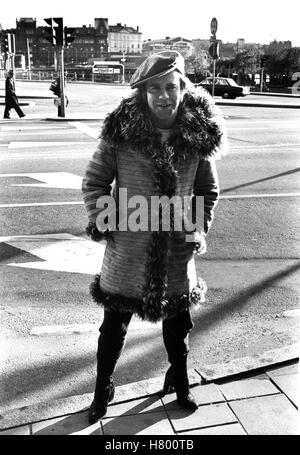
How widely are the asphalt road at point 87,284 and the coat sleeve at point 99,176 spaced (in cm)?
116

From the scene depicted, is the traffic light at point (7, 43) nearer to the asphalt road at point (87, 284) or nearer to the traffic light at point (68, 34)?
the traffic light at point (68, 34)

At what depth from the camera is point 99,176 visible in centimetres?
247

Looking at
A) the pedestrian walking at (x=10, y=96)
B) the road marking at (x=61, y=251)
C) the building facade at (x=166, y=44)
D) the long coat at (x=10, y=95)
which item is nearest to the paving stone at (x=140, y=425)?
the road marking at (x=61, y=251)

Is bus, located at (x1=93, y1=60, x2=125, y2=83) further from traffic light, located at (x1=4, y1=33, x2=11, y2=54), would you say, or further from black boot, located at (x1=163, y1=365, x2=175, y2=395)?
black boot, located at (x1=163, y1=365, x2=175, y2=395)

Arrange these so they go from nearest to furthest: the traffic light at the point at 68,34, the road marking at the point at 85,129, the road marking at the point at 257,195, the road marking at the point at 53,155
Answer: the road marking at the point at 257,195, the road marking at the point at 53,155, the road marking at the point at 85,129, the traffic light at the point at 68,34

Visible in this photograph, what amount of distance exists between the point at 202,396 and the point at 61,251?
268 cm

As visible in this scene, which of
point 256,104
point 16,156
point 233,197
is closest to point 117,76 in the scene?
point 256,104

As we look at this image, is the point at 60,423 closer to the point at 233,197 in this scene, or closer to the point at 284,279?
the point at 284,279

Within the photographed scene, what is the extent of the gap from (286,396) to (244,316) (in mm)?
1196

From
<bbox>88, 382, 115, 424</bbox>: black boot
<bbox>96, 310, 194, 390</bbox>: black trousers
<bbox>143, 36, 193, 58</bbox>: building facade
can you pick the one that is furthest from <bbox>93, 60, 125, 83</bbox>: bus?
<bbox>88, 382, 115, 424</bbox>: black boot

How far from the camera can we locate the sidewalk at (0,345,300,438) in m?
2.51

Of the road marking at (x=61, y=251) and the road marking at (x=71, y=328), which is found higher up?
the road marking at (x=61, y=251)

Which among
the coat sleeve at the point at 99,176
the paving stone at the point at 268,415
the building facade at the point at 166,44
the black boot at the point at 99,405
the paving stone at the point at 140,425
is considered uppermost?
the building facade at the point at 166,44

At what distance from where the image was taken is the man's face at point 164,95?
2.40 m
